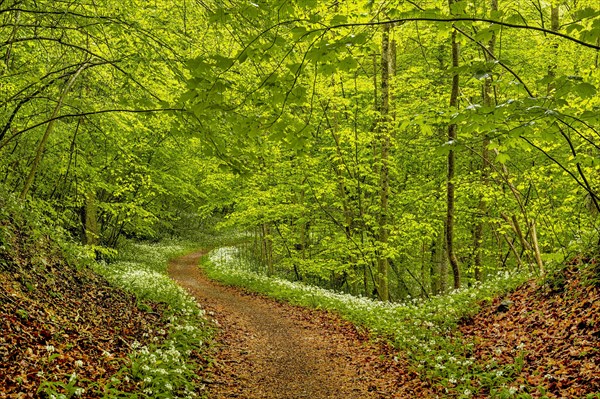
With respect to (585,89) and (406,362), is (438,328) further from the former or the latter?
(585,89)

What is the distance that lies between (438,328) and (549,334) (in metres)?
2.49

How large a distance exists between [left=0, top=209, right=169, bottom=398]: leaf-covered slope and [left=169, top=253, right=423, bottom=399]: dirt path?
1892 millimetres

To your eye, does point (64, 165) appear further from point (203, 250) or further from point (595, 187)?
point (203, 250)

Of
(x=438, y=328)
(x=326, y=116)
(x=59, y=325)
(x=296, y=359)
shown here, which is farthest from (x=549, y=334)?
(x=326, y=116)

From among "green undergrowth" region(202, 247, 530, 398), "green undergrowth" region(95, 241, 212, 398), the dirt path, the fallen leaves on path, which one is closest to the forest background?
"green undergrowth" region(202, 247, 530, 398)

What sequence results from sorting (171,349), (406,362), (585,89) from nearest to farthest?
1. (585,89)
2. (171,349)
3. (406,362)

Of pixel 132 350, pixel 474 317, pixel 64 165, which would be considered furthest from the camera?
pixel 64 165

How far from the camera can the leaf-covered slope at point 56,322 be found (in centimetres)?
544

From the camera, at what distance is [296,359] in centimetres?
948

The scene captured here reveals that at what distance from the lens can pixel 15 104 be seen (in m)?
10.5

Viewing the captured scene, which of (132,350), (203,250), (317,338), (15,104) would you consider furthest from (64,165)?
(203,250)

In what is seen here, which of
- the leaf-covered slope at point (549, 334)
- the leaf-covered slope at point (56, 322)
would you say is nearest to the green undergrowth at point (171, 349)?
the leaf-covered slope at point (56, 322)

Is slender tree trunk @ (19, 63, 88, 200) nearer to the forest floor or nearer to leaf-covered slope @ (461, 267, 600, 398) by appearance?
the forest floor

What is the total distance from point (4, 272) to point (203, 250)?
31.5 metres
